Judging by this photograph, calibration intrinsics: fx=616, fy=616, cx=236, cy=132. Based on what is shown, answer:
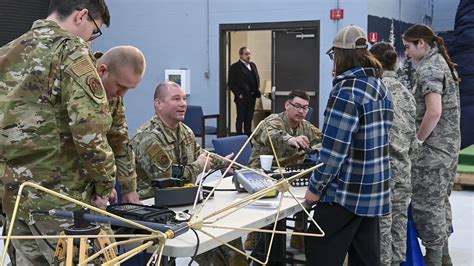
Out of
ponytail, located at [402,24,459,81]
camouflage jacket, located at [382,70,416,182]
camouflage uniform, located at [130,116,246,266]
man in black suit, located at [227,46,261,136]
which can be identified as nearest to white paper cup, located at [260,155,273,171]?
camouflage uniform, located at [130,116,246,266]

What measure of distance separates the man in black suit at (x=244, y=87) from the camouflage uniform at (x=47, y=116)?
6.88 meters

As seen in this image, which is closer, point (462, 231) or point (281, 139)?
point (281, 139)

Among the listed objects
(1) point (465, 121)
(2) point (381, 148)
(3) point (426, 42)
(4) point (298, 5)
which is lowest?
(1) point (465, 121)

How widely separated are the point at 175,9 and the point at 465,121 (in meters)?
4.42

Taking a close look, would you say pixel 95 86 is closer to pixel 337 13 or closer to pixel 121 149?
pixel 121 149

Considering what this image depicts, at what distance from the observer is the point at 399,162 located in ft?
10.0

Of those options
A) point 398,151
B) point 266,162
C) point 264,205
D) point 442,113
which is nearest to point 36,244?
point 264,205

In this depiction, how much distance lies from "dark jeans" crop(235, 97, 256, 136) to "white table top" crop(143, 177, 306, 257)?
5.69m

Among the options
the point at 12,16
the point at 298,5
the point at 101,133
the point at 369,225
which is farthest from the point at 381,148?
the point at 12,16

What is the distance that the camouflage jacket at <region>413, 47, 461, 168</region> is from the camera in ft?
11.5

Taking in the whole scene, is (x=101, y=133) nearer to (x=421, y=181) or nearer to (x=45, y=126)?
(x=45, y=126)

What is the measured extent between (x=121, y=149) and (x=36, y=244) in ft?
2.17

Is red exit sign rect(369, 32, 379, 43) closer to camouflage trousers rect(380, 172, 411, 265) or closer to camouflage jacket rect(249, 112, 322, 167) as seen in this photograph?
camouflage jacket rect(249, 112, 322, 167)

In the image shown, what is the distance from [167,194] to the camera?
2.50 meters
